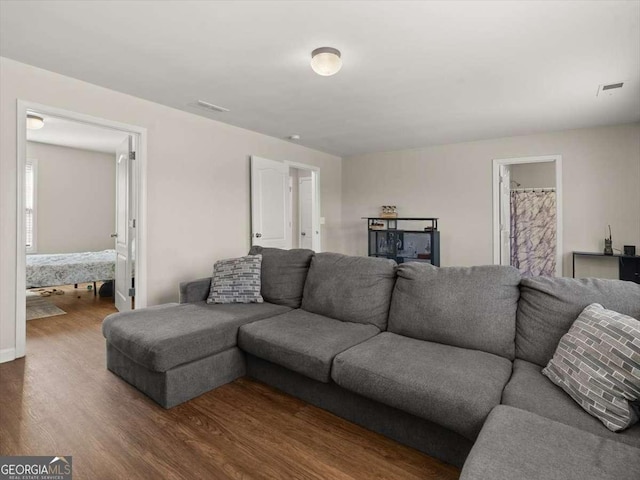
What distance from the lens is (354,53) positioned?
2.61 metres

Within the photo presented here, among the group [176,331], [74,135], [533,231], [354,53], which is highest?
[74,135]

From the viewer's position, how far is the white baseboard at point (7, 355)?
9.10 ft

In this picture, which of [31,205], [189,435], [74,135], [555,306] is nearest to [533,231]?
[555,306]

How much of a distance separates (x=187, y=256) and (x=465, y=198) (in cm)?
410

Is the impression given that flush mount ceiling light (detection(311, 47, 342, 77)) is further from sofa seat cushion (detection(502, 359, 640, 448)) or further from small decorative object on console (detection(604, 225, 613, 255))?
small decorative object on console (detection(604, 225, 613, 255))

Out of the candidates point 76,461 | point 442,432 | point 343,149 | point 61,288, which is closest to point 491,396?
point 442,432

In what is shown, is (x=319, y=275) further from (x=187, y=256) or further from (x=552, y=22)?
(x=552, y=22)

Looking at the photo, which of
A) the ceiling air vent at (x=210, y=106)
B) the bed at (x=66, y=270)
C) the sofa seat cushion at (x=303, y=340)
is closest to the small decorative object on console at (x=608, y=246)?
the sofa seat cushion at (x=303, y=340)

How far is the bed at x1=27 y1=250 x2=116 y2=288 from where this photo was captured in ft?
15.0

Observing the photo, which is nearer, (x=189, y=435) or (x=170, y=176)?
(x=189, y=435)

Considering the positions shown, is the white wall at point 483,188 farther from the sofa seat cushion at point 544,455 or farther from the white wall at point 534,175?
the sofa seat cushion at point 544,455

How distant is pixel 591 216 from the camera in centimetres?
457

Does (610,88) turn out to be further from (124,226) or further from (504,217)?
(124,226)

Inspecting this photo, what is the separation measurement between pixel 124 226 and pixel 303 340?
2.89 m
